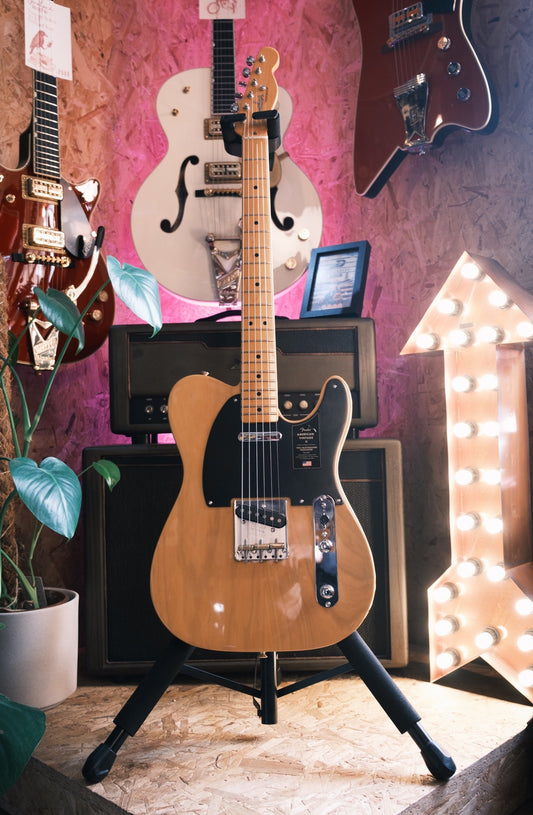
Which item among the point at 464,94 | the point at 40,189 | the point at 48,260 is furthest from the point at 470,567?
the point at 40,189

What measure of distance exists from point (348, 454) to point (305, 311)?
427 millimetres

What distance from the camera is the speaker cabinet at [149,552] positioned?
1521 millimetres

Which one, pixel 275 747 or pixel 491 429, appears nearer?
pixel 275 747

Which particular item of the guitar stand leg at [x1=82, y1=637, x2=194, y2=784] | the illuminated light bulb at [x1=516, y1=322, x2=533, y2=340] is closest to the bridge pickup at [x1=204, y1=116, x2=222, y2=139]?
the illuminated light bulb at [x1=516, y1=322, x2=533, y2=340]

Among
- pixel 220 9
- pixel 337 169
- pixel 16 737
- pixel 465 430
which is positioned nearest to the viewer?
pixel 16 737

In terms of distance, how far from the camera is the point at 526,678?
4.46 feet

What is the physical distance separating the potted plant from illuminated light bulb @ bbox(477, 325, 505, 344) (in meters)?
0.69

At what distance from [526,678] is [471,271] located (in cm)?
86

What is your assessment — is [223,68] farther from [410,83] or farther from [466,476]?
[466,476]

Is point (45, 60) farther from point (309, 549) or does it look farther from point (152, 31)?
point (309, 549)

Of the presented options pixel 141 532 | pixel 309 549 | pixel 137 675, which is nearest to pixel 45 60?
pixel 141 532

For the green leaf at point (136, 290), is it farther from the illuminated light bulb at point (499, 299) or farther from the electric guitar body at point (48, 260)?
the illuminated light bulb at point (499, 299)

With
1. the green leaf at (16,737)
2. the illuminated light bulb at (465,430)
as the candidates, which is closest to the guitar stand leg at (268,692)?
the green leaf at (16,737)

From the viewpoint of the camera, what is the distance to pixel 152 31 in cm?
211
